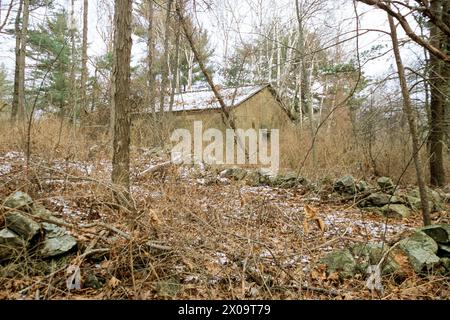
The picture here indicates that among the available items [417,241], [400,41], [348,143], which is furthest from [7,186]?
[348,143]

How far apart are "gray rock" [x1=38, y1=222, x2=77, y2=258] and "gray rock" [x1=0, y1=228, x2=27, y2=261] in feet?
0.50

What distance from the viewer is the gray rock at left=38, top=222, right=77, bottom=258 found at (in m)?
2.39

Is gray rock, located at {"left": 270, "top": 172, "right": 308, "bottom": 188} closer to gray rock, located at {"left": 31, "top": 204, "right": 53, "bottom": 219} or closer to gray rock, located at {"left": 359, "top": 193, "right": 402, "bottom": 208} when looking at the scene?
gray rock, located at {"left": 359, "top": 193, "right": 402, "bottom": 208}

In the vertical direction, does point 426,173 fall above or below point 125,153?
below

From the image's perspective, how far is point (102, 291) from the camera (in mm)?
2229

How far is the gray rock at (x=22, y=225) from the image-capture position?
240 cm

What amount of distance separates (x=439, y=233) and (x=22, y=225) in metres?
4.17

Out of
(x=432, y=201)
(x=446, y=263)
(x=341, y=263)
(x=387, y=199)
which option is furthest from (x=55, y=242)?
(x=432, y=201)

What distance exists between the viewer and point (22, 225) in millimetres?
2418

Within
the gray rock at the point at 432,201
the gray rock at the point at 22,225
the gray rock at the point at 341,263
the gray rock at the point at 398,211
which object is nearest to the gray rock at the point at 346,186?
the gray rock at the point at 398,211

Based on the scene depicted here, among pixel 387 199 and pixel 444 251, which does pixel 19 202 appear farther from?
pixel 387 199

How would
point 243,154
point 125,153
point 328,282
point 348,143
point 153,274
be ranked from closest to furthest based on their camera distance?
point 153,274, point 328,282, point 125,153, point 348,143, point 243,154

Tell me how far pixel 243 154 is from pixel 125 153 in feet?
Answer: 21.2

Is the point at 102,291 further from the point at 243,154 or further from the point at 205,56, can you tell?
the point at 205,56
